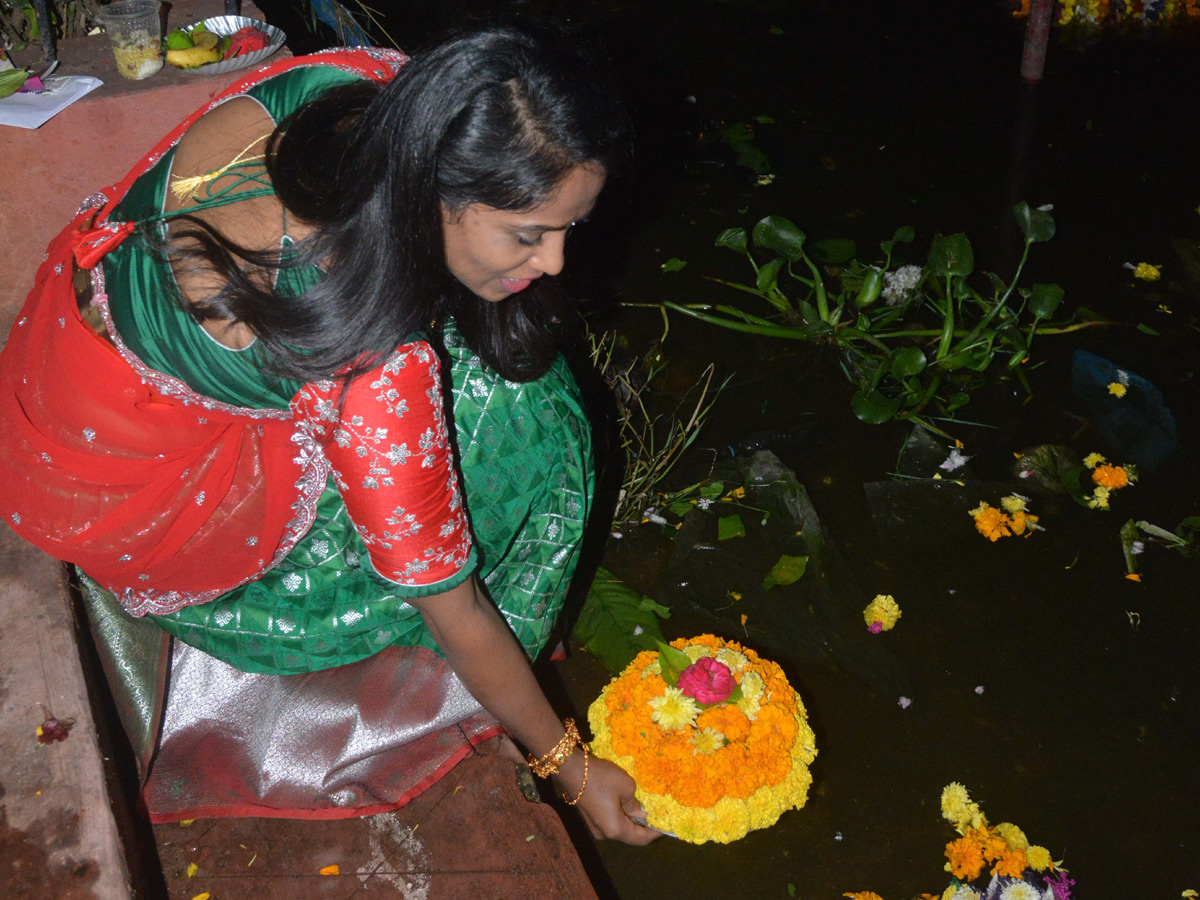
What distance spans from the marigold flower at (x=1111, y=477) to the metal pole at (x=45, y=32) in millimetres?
3126

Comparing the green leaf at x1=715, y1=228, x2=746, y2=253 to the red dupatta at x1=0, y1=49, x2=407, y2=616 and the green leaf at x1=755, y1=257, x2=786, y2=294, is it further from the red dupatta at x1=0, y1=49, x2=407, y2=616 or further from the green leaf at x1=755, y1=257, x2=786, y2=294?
the red dupatta at x1=0, y1=49, x2=407, y2=616

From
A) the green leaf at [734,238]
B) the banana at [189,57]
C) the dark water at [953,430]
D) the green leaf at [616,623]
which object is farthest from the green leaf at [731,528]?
the banana at [189,57]

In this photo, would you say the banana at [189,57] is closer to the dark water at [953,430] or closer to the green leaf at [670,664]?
the dark water at [953,430]

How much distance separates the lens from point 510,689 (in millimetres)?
1514

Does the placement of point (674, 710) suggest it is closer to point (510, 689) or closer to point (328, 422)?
point (510, 689)

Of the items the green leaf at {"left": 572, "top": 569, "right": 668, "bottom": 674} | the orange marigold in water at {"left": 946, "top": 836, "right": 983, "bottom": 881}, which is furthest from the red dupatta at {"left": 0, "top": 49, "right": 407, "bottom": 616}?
the orange marigold in water at {"left": 946, "top": 836, "right": 983, "bottom": 881}

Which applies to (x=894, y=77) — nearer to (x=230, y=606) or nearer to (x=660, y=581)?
(x=660, y=581)

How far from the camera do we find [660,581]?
7.97 ft

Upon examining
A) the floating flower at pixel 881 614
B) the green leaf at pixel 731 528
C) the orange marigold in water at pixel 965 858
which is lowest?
the orange marigold in water at pixel 965 858

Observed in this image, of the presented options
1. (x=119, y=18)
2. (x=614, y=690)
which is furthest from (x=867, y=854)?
(x=119, y=18)

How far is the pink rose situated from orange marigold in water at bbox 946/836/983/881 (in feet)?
2.42

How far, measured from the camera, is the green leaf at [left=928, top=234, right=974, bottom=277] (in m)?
2.82

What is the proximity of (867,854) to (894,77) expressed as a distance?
366cm

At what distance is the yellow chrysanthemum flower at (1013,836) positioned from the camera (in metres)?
1.88
